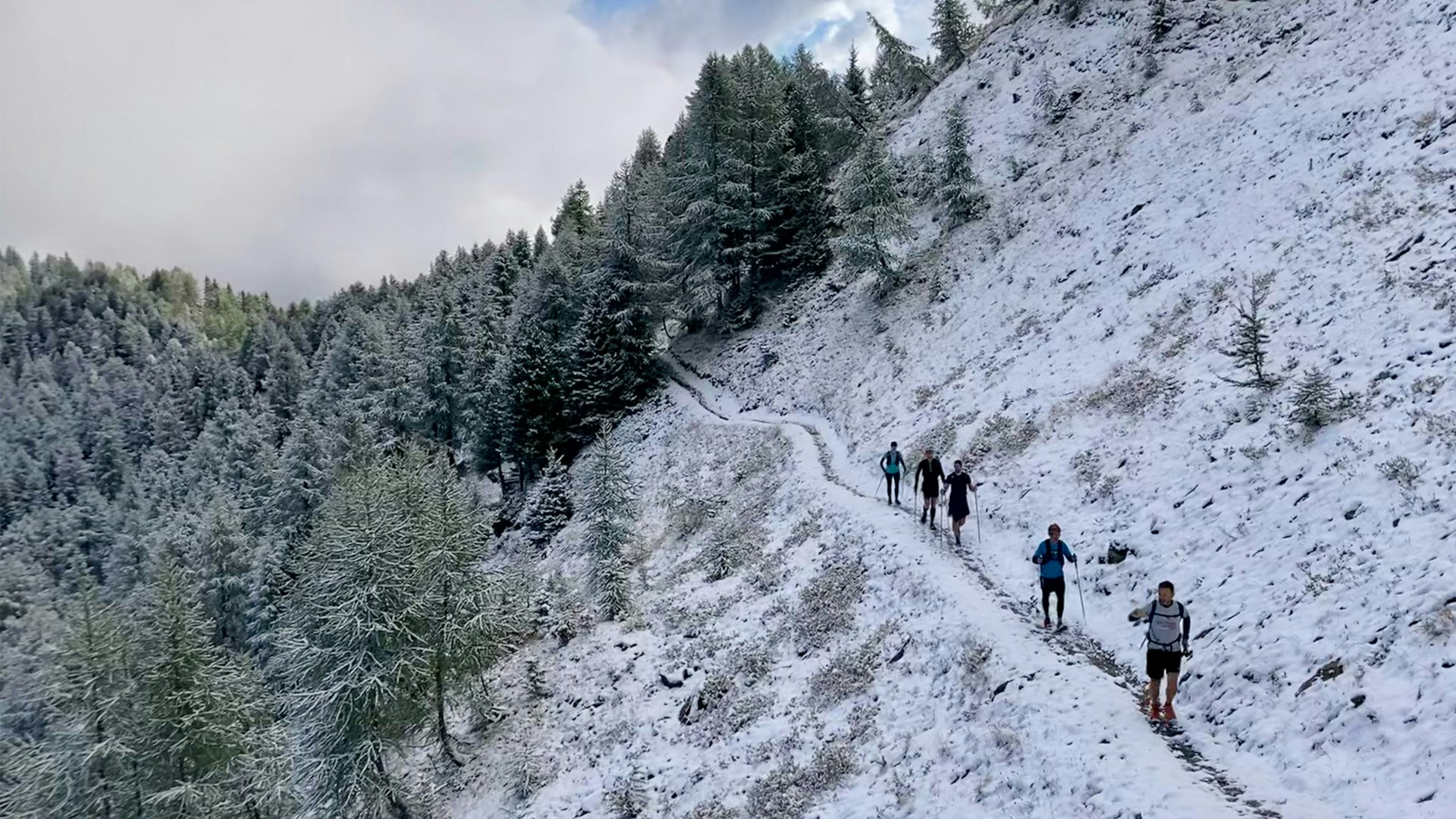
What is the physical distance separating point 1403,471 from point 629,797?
14.8 metres

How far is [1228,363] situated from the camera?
685 inches

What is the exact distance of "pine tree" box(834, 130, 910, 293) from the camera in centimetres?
3916

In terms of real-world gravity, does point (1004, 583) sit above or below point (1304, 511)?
below

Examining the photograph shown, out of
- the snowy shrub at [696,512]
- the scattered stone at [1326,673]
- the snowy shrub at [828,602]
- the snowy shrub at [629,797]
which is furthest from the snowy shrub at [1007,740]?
the snowy shrub at [696,512]

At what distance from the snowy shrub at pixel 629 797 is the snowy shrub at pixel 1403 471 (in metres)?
14.2

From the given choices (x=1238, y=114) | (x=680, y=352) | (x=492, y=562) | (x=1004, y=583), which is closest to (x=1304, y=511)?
(x=1004, y=583)

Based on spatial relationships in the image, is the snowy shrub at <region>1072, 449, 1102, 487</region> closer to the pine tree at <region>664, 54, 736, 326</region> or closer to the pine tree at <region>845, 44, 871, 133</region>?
the pine tree at <region>664, 54, 736, 326</region>

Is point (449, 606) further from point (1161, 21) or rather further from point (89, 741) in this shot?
point (1161, 21)

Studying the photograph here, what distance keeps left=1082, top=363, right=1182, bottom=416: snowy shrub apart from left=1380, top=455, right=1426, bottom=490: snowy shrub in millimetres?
6307

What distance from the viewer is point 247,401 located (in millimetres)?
125500

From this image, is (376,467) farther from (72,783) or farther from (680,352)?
(680,352)

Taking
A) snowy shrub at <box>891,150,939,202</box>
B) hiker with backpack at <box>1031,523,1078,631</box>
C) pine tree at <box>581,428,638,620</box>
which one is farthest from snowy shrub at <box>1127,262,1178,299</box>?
snowy shrub at <box>891,150,939,202</box>

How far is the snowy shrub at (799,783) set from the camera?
12.3 meters

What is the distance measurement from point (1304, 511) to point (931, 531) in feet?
29.1
